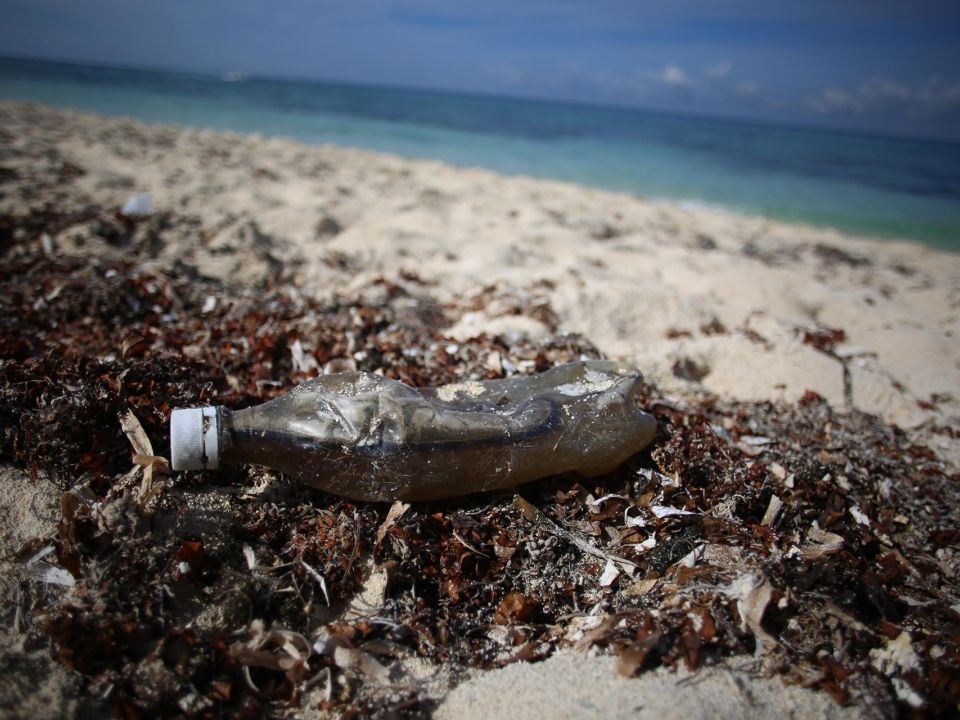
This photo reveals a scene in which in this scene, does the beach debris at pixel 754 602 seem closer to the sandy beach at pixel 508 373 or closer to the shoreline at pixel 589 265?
the sandy beach at pixel 508 373

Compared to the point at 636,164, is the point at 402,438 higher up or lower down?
lower down

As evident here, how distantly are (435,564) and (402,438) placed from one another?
15.2 inches

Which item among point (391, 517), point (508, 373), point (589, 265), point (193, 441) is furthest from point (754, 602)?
point (589, 265)

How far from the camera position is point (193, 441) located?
4.93ft

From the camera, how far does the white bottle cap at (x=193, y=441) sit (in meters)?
1.50

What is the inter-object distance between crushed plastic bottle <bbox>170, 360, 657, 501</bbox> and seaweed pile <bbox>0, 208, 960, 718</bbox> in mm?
76

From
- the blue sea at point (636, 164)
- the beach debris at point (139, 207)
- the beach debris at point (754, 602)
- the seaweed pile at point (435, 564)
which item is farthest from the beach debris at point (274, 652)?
the blue sea at point (636, 164)

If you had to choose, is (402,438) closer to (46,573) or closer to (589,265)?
(46,573)

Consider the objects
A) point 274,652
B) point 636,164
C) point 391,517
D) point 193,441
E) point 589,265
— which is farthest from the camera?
point 636,164

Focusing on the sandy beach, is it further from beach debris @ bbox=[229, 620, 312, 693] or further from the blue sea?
the blue sea

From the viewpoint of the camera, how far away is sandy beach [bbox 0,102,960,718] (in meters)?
1.33

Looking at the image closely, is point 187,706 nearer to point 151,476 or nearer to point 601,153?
point 151,476

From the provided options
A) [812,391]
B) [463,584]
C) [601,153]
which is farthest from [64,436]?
[601,153]

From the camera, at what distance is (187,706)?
1236 mm
